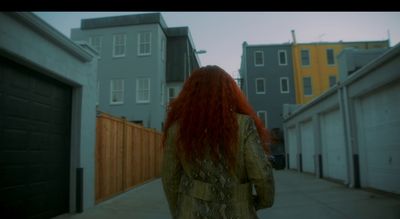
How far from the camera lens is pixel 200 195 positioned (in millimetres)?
2279

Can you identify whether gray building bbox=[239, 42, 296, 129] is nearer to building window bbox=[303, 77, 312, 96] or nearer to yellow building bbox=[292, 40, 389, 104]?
yellow building bbox=[292, 40, 389, 104]

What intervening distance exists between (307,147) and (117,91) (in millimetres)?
11430

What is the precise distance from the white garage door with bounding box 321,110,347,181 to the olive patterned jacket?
11090 millimetres

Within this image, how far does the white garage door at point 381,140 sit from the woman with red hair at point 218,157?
299 inches

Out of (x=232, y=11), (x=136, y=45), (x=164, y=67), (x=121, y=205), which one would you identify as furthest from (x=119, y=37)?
(x=232, y=11)

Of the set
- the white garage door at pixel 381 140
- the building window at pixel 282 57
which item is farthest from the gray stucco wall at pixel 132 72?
the building window at pixel 282 57

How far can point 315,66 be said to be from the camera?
33.7m

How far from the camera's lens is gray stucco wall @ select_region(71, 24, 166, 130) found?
892 inches

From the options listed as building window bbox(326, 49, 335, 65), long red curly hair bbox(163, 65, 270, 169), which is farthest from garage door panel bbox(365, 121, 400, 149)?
building window bbox(326, 49, 335, 65)

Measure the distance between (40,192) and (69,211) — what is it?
3.82ft

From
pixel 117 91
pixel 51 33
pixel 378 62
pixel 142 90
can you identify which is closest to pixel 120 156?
pixel 51 33

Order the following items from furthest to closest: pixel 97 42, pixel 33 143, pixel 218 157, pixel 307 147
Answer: pixel 97 42
pixel 307 147
pixel 33 143
pixel 218 157

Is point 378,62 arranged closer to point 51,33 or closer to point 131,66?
point 51,33

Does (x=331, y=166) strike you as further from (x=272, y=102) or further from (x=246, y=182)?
(x=272, y=102)
